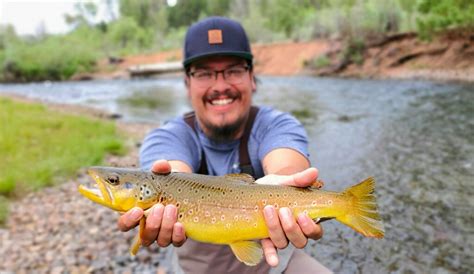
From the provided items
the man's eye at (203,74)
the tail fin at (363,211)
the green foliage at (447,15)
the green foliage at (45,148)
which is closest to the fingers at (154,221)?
the tail fin at (363,211)

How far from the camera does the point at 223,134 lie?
11.0 ft

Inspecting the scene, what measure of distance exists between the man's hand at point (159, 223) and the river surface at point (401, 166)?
2.89 meters

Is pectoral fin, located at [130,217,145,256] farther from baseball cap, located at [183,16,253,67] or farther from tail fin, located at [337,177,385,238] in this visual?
baseball cap, located at [183,16,253,67]

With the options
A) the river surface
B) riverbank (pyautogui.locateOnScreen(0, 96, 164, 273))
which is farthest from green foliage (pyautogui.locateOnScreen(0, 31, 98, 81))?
riverbank (pyautogui.locateOnScreen(0, 96, 164, 273))

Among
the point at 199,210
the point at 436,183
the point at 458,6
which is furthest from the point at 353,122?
the point at 458,6

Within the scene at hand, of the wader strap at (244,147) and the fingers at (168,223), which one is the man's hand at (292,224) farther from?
the wader strap at (244,147)

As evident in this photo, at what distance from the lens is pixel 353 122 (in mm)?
12742

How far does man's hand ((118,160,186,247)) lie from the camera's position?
2.33 meters

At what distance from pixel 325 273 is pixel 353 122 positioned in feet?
33.1

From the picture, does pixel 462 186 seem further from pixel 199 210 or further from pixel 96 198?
pixel 96 198

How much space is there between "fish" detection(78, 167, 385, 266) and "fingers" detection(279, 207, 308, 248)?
6cm

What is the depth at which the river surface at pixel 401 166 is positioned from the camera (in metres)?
4.89

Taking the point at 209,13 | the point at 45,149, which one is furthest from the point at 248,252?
the point at 209,13

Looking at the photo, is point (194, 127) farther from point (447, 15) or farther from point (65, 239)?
point (447, 15)
